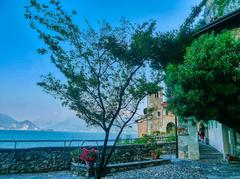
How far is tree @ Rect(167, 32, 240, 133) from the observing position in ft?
30.9

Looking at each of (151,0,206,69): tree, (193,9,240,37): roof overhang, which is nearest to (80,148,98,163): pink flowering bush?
(151,0,206,69): tree

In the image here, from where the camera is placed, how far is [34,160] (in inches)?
539

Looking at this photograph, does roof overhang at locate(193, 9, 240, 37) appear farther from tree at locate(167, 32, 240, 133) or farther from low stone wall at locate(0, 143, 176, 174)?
low stone wall at locate(0, 143, 176, 174)

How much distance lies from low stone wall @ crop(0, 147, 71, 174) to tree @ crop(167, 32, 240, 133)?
26.9 feet

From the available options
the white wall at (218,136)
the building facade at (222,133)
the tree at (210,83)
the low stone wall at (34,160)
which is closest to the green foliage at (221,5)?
the building facade at (222,133)

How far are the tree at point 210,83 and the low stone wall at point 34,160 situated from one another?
26.9 ft

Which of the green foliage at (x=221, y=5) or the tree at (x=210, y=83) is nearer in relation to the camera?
the tree at (x=210, y=83)

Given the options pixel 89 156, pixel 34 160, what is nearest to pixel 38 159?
pixel 34 160

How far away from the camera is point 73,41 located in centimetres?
931

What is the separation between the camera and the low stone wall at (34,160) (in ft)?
42.4

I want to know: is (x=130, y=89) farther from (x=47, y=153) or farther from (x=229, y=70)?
(x=47, y=153)

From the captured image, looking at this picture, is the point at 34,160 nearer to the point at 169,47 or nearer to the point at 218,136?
the point at 169,47

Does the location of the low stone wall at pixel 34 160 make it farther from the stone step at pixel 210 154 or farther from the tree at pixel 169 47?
the stone step at pixel 210 154

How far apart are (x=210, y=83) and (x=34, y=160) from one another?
423 inches
